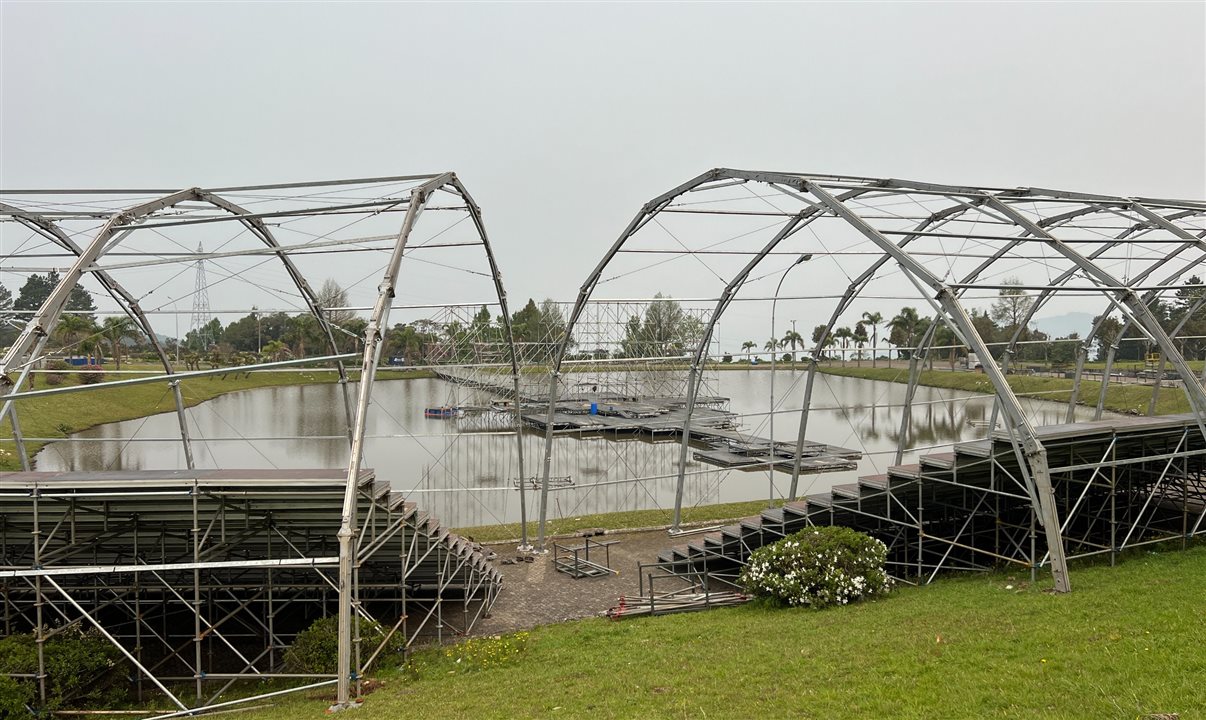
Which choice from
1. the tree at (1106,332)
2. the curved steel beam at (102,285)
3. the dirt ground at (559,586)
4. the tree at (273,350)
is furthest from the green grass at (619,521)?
the tree at (273,350)

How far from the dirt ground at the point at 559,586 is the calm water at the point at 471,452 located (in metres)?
3.02

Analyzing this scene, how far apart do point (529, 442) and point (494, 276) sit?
31099mm

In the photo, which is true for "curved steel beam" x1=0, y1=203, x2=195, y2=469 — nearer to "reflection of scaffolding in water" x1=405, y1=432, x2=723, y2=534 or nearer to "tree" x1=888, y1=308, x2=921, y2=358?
"reflection of scaffolding in water" x1=405, y1=432, x2=723, y2=534

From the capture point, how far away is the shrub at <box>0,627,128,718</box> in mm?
11008

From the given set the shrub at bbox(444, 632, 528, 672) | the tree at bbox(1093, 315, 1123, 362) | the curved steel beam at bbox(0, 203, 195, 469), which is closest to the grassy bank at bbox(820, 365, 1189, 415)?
the tree at bbox(1093, 315, 1123, 362)

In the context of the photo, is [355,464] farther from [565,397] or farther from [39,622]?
[565,397]

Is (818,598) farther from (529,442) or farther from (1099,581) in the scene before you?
(529,442)

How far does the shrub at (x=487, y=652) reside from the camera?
42.0 ft

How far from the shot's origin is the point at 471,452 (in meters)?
47.3

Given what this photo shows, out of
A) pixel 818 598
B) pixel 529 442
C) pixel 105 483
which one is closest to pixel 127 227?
pixel 105 483

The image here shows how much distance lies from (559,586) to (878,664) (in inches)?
403

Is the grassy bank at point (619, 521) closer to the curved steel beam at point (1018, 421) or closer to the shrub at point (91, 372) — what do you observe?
the shrub at point (91, 372)

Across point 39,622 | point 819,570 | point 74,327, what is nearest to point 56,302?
point 39,622

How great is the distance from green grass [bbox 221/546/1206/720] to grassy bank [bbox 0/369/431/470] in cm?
2165
